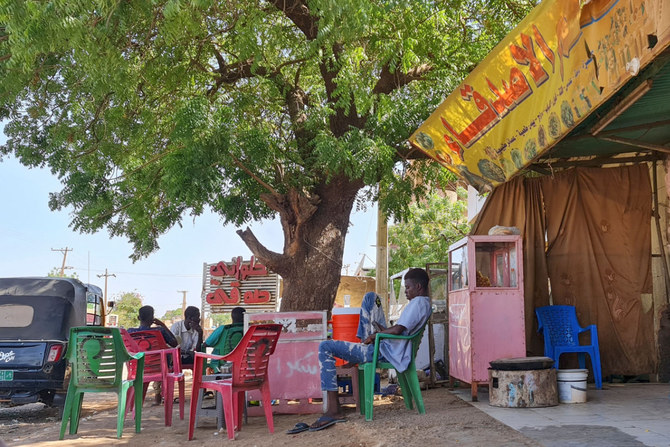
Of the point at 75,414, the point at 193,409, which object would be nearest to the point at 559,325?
the point at 193,409

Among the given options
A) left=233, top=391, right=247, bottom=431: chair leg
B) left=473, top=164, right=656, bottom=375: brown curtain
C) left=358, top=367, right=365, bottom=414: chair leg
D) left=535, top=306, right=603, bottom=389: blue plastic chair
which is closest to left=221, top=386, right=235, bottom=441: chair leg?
left=233, top=391, right=247, bottom=431: chair leg

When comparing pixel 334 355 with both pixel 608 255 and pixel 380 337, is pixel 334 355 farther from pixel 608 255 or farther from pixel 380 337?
pixel 608 255

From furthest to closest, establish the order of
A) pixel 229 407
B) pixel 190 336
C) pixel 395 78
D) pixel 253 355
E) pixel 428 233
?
pixel 428 233, pixel 395 78, pixel 190 336, pixel 253 355, pixel 229 407

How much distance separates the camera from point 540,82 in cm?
654

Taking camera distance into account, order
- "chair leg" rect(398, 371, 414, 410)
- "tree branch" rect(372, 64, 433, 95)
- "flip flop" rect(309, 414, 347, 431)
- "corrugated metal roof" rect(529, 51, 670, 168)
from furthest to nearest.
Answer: "tree branch" rect(372, 64, 433, 95) → "chair leg" rect(398, 371, 414, 410) → "flip flop" rect(309, 414, 347, 431) → "corrugated metal roof" rect(529, 51, 670, 168)

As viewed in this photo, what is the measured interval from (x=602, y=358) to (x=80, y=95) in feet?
28.4

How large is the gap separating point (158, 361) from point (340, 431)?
270cm

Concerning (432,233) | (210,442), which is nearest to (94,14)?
(210,442)

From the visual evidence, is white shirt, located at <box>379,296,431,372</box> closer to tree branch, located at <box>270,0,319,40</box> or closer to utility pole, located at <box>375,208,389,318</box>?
tree branch, located at <box>270,0,319,40</box>

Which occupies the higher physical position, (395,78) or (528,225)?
(395,78)

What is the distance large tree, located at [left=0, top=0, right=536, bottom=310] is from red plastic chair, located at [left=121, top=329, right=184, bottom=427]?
7.38 feet

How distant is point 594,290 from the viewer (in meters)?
9.15

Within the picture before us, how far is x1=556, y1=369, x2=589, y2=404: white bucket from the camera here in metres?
6.90

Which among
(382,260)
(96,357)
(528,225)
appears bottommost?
(96,357)
